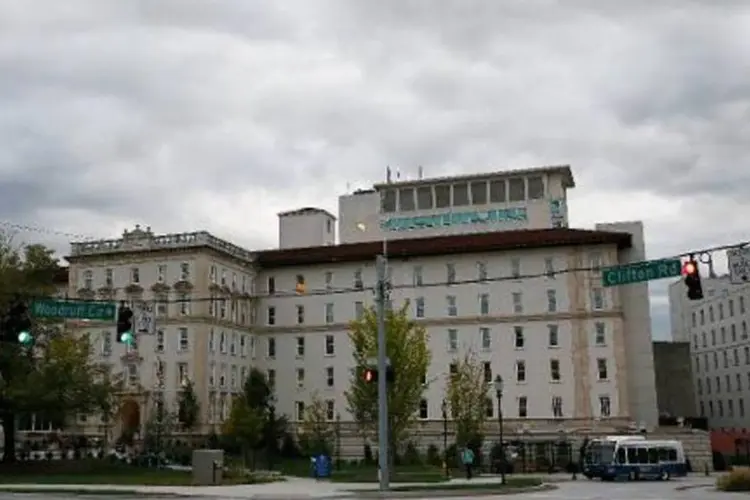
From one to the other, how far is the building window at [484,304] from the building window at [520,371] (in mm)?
5982

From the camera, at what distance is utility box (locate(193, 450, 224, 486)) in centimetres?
4809

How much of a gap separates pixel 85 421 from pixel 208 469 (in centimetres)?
5048

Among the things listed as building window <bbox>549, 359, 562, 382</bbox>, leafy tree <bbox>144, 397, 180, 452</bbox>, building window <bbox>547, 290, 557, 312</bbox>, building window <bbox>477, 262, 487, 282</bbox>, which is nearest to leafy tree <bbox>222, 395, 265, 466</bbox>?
leafy tree <bbox>144, 397, 180, 452</bbox>

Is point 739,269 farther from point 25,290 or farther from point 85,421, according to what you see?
point 85,421

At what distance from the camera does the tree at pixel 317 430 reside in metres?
82.3

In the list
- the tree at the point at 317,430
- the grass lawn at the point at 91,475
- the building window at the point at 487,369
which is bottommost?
the grass lawn at the point at 91,475

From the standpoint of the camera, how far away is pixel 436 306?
99812 millimetres

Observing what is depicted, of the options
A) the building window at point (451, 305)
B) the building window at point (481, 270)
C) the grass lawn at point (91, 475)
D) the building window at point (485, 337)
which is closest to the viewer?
the grass lawn at point (91, 475)

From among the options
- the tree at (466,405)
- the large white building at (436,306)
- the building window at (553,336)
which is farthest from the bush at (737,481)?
the building window at (553,336)

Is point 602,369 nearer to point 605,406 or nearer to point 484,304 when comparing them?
point 605,406

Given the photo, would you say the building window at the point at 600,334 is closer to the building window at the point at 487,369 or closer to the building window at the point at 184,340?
the building window at the point at 487,369

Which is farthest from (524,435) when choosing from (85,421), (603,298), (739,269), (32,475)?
(739,269)

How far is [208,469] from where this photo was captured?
4831 cm

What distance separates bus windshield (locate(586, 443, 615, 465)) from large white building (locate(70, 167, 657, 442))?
96.9ft
